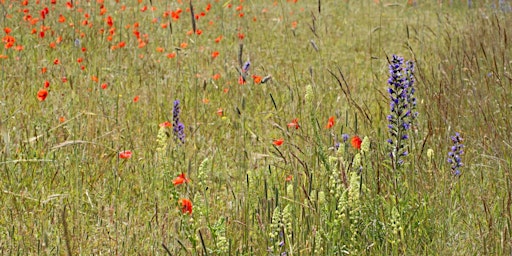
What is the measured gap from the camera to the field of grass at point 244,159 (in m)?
1.94

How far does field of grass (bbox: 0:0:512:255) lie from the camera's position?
194 cm

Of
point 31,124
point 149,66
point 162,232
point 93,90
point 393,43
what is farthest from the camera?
point 393,43

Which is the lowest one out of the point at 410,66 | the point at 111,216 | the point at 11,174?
the point at 111,216

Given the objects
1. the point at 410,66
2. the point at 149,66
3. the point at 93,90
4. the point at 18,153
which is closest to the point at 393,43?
the point at 149,66

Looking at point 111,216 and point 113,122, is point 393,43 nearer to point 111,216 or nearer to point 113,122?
point 113,122

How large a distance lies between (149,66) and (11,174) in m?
2.35

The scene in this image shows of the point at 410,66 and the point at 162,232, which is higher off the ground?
the point at 410,66

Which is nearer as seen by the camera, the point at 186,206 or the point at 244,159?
the point at 186,206

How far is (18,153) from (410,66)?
177 cm

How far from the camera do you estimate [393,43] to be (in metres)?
6.55

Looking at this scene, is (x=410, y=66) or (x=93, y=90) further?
(x=93, y=90)

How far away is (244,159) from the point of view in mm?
2189

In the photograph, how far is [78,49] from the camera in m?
4.78

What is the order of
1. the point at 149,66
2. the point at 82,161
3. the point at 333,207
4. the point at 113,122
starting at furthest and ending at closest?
1. the point at 149,66
2. the point at 113,122
3. the point at 82,161
4. the point at 333,207
